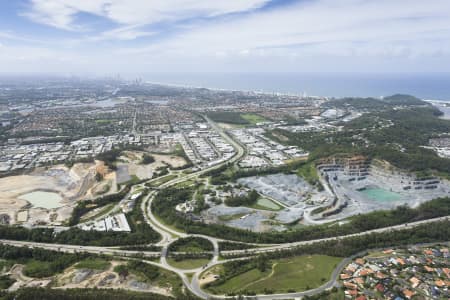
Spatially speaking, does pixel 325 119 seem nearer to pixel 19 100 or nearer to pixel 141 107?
pixel 141 107

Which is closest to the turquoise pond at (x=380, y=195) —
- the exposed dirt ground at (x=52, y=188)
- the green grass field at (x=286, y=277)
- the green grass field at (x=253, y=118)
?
the green grass field at (x=286, y=277)

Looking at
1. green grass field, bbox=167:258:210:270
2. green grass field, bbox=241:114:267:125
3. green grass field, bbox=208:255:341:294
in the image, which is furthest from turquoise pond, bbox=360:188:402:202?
green grass field, bbox=241:114:267:125

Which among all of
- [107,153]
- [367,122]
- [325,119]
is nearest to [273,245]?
[107,153]

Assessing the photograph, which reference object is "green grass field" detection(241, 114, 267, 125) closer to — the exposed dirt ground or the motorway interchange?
the exposed dirt ground

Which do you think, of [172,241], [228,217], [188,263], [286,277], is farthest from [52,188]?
[286,277]

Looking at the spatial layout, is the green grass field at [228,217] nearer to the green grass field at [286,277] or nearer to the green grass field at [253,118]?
the green grass field at [286,277]

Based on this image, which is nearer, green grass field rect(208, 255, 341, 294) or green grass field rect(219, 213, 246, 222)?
green grass field rect(208, 255, 341, 294)
